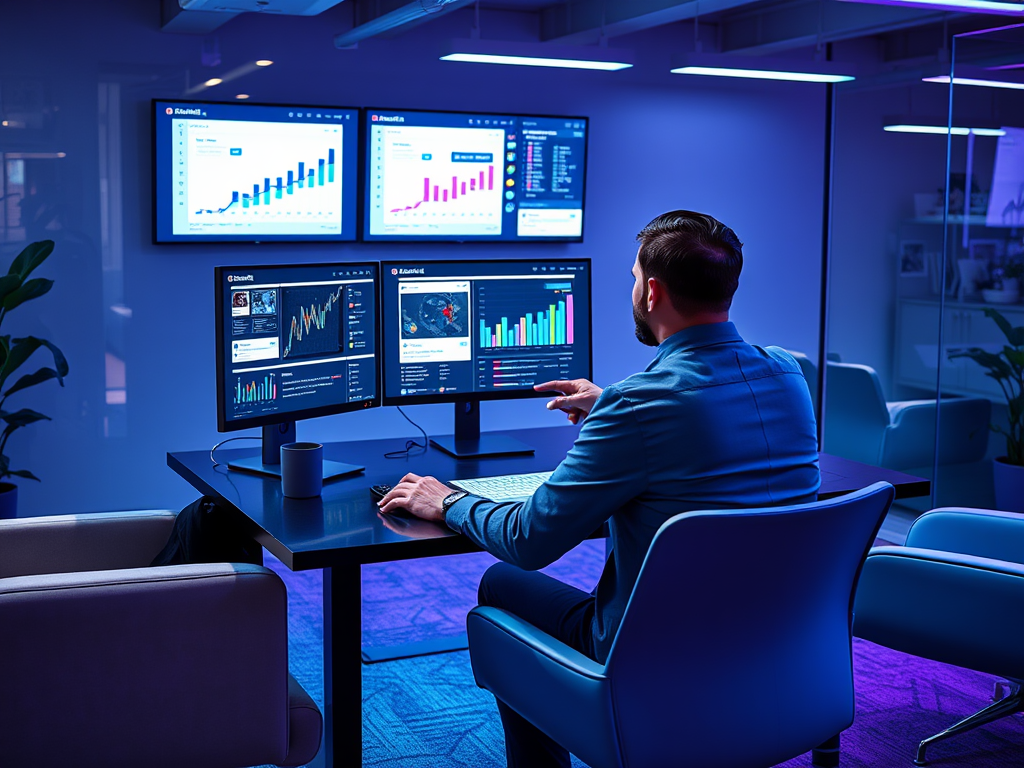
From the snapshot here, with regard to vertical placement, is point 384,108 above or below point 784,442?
above

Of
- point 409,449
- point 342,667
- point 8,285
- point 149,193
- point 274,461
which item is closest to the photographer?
point 342,667

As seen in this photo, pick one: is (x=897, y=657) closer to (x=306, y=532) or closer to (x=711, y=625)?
(x=711, y=625)

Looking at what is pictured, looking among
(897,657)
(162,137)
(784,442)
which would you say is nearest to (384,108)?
(162,137)

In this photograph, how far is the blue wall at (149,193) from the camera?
4.89 meters

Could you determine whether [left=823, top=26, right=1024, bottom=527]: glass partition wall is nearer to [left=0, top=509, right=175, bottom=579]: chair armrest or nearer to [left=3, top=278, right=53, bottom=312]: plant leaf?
[left=0, top=509, right=175, bottom=579]: chair armrest

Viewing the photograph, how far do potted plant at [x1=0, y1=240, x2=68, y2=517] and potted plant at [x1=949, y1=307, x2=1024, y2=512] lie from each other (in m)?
3.82

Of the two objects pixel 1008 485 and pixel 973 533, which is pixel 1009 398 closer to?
pixel 1008 485

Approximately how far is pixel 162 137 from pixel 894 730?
3.83 metres

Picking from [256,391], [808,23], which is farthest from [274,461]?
[808,23]

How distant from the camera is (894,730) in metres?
3.14

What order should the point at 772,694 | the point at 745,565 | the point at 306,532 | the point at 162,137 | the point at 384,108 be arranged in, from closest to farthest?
the point at 745,565 < the point at 772,694 < the point at 306,532 < the point at 162,137 < the point at 384,108

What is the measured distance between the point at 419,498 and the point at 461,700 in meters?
1.18

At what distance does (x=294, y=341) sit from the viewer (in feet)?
9.17

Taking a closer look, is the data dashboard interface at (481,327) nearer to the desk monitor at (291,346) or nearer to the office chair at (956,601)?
the desk monitor at (291,346)
